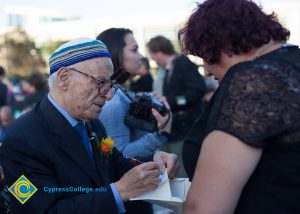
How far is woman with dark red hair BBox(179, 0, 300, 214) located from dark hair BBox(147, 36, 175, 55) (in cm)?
449

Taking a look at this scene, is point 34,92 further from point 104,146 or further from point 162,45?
point 104,146

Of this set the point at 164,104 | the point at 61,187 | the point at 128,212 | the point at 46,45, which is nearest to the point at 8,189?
the point at 61,187

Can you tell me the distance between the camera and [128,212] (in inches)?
97.1

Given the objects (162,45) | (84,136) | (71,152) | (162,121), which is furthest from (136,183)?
(162,45)

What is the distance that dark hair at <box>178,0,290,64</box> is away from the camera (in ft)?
5.42

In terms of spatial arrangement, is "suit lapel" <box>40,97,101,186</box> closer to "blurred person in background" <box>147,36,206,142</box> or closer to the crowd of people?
the crowd of people

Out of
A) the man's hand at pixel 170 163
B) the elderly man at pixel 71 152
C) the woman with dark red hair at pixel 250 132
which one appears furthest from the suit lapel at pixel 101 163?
the woman with dark red hair at pixel 250 132

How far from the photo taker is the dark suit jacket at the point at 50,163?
1.87 meters

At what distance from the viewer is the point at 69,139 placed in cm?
205

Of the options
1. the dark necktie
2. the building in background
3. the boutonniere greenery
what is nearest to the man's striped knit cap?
the dark necktie

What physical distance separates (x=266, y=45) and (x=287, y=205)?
619mm

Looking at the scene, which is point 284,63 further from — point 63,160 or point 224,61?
point 63,160

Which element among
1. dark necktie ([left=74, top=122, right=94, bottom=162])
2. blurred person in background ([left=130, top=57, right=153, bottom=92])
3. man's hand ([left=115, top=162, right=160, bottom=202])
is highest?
dark necktie ([left=74, top=122, right=94, bottom=162])

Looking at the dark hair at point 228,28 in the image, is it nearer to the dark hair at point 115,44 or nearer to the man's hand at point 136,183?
the man's hand at point 136,183
